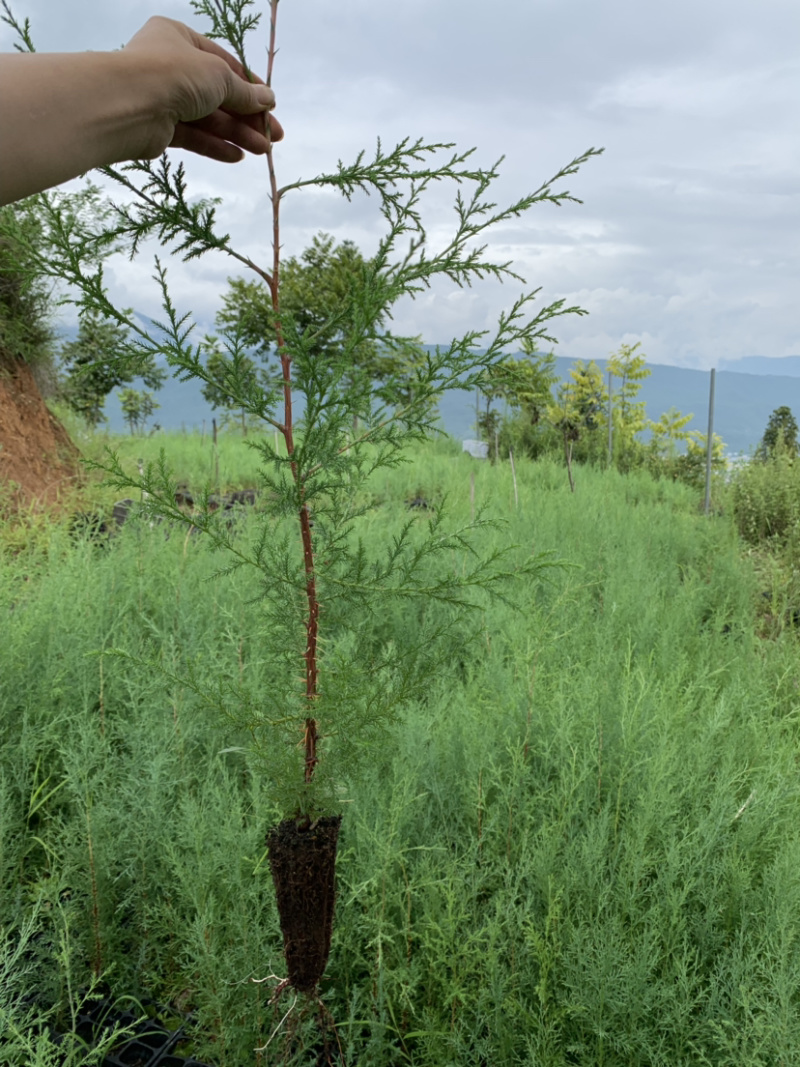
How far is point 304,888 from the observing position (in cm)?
150

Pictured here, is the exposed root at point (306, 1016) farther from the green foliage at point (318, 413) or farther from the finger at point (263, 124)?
the finger at point (263, 124)

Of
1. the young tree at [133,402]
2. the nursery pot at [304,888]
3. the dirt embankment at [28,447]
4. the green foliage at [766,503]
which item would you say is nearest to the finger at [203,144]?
the nursery pot at [304,888]

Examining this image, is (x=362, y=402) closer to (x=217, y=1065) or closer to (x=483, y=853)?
(x=483, y=853)

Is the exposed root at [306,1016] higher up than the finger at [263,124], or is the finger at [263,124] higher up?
the finger at [263,124]

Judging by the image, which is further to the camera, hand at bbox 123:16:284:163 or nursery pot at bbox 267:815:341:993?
nursery pot at bbox 267:815:341:993

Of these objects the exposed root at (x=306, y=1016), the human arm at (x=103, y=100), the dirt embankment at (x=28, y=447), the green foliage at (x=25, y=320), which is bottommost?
the exposed root at (x=306, y=1016)

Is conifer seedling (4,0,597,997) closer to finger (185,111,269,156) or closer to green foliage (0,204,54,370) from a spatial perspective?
finger (185,111,269,156)

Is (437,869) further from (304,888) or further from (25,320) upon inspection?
(25,320)

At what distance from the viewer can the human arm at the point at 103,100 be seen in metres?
1.12

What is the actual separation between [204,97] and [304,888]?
1528mm

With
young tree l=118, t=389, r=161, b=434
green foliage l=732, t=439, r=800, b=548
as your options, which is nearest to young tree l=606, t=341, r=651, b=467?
green foliage l=732, t=439, r=800, b=548

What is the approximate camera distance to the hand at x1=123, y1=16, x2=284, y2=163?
1.23 metres

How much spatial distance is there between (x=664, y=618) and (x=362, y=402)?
11.4 feet

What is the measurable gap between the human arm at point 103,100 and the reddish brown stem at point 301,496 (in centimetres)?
16
